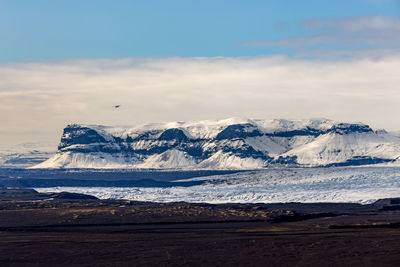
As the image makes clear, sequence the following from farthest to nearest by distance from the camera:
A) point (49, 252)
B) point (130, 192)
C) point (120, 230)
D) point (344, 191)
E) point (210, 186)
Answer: point (210, 186) < point (130, 192) < point (344, 191) < point (120, 230) < point (49, 252)

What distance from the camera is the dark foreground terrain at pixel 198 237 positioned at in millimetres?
61781

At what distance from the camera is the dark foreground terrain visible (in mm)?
61781

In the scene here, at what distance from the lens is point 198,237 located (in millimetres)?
74562

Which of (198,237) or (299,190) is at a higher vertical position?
(299,190)

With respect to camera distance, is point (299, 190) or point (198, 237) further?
point (299, 190)

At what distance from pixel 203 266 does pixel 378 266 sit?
12371 millimetres

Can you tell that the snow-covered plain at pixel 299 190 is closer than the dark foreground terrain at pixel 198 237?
No

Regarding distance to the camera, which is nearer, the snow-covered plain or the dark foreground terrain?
the dark foreground terrain

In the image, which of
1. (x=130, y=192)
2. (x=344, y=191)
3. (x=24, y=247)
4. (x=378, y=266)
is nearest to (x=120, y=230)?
(x=24, y=247)

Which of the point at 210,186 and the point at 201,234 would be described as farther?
the point at 210,186

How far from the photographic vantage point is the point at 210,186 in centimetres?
18925

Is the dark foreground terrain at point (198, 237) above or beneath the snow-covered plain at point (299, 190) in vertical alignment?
beneath

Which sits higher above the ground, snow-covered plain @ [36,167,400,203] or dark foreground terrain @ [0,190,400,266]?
snow-covered plain @ [36,167,400,203]

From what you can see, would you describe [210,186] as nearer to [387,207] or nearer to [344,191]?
[344,191]
